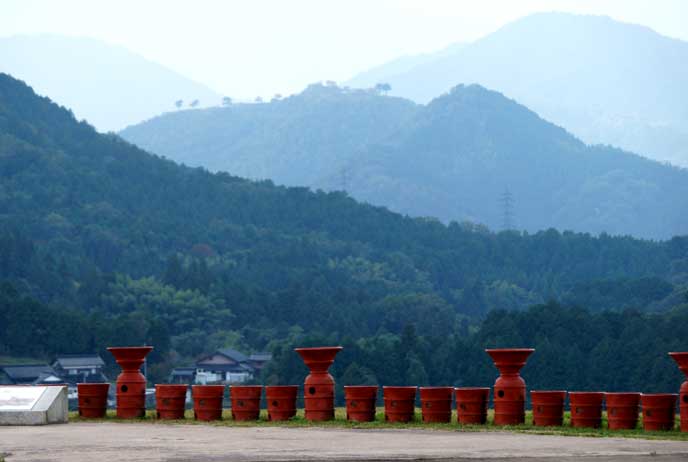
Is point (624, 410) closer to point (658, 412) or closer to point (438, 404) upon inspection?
point (658, 412)

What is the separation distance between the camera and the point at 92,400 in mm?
33312

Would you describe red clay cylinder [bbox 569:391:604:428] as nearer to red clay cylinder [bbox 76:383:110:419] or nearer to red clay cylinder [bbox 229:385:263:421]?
red clay cylinder [bbox 229:385:263:421]

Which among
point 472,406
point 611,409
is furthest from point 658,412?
point 472,406

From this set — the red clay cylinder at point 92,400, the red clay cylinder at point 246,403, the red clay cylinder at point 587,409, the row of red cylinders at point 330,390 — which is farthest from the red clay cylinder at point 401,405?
the red clay cylinder at point 92,400

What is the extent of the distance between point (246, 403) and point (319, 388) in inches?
70.2

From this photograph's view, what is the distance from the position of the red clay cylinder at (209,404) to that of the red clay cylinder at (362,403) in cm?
311

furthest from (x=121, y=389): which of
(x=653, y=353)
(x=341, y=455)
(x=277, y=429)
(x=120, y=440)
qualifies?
(x=653, y=353)

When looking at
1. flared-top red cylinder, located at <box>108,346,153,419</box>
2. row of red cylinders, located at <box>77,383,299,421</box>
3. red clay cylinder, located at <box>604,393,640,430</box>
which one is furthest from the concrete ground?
flared-top red cylinder, located at <box>108,346,153,419</box>

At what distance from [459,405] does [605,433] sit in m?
3.80

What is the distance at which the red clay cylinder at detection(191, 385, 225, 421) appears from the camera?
31.9 m

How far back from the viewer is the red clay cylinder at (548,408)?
29.2m

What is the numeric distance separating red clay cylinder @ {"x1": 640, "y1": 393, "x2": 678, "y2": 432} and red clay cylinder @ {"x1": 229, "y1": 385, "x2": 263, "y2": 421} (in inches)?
347

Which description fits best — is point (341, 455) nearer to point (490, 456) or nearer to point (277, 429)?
point (490, 456)

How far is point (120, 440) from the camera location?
992 inches
